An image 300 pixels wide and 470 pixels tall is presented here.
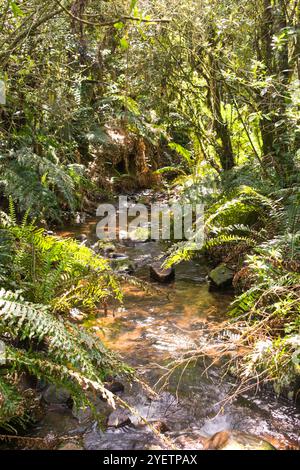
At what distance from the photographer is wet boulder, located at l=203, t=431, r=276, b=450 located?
2361 mm

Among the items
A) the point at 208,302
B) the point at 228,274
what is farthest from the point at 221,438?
the point at 228,274

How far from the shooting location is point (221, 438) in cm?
249

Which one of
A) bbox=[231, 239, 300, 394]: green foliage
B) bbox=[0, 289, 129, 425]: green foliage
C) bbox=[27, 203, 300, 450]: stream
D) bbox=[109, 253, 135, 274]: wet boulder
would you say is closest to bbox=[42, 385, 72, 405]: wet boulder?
bbox=[27, 203, 300, 450]: stream

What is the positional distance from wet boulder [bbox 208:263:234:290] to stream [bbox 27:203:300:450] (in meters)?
0.42

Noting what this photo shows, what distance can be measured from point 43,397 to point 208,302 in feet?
7.12

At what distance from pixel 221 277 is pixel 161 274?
0.74 metres

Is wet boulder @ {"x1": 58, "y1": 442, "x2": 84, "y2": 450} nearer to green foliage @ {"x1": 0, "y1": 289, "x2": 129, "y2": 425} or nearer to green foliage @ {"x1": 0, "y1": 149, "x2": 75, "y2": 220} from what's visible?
green foliage @ {"x1": 0, "y1": 289, "x2": 129, "y2": 425}

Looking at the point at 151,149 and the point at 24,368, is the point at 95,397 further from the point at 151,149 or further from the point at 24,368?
the point at 151,149

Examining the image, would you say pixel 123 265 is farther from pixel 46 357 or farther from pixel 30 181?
pixel 46 357

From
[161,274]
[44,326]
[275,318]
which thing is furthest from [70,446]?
[161,274]

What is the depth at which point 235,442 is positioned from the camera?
2.39m

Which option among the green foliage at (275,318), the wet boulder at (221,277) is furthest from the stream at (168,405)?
the wet boulder at (221,277)

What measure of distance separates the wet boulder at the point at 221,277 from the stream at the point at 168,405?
16.7 inches
